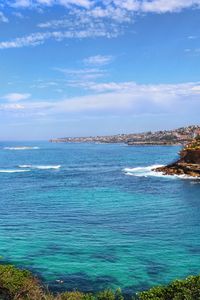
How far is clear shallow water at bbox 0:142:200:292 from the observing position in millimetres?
32750

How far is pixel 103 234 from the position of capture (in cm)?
4350

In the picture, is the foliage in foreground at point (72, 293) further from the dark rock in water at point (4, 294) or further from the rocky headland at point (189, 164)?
the rocky headland at point (189, 164)

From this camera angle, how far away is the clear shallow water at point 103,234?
32.8 m

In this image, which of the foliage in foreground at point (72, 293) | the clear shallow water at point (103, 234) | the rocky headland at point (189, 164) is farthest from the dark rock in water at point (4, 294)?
the rocky headland at point (189, 164)

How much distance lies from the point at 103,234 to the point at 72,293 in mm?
20271

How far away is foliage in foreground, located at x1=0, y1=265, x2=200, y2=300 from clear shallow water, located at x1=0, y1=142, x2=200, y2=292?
196 inches

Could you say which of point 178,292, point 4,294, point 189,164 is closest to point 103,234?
point 4,294

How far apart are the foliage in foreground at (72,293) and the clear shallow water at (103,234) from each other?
4.98 meters

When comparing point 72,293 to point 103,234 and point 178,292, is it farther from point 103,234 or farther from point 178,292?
point 103,234

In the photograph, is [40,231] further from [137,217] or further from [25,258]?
[137,217]

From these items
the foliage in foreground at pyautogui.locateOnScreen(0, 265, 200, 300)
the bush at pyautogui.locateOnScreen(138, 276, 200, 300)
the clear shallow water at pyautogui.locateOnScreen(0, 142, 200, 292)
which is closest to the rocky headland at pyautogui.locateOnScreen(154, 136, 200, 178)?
the clear shallow water at pyautogui.locateOnScreen(0, 142, 200, 292)

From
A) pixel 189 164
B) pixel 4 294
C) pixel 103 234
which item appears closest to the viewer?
pixel 4 294

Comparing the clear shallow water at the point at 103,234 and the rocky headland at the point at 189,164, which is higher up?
the rocky headland at the point at 189,164

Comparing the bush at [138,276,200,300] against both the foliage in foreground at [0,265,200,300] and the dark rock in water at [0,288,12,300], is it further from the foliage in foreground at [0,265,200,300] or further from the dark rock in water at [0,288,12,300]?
the dark rock in water at [0,288,12,300]
